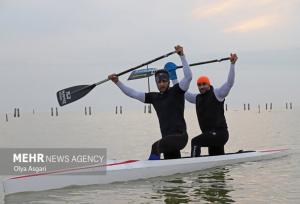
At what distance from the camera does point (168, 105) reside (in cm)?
1010

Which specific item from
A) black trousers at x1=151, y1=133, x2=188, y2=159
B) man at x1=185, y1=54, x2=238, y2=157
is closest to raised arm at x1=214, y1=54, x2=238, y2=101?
man at x1=185, y1=54, x2=238, y2=157

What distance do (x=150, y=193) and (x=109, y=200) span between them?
95 centimetres

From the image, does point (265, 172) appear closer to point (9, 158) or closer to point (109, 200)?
point (109, 200)

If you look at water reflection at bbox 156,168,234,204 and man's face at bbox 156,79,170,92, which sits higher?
man's face at bbox 156,79,170,92

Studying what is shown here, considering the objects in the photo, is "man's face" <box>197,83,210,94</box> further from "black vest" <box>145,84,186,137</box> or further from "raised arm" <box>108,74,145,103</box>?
"raised arm" <box>108,74,145,103</box>

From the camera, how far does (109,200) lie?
862cm

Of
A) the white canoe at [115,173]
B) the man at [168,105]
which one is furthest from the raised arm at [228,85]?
the white canoe at [115,173]

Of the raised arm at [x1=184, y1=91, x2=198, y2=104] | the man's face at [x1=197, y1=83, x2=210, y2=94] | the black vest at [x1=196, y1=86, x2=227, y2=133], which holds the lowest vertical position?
the black vest at [x1=196, y1=86, x2=227, y2=133]

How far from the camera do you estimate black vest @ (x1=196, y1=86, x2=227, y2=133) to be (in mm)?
11312

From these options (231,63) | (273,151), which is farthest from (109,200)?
(273,151)

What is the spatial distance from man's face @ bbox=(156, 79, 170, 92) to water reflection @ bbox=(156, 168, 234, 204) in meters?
2.10

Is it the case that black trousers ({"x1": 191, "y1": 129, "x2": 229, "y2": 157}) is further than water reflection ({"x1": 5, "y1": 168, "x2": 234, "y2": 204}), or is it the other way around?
black trousers ({"x1": 191, "y1": 129, "x2": 229, "y2": 157})

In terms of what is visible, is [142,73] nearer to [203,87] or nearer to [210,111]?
[203,87]

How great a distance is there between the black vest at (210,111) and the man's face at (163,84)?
155cm
